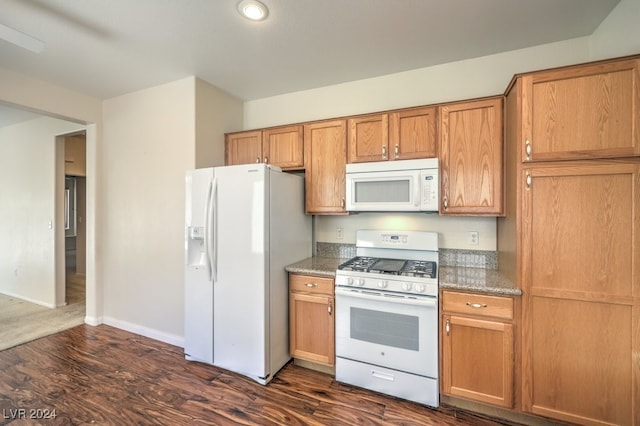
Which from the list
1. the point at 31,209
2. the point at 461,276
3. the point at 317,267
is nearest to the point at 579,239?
the point at 461,276

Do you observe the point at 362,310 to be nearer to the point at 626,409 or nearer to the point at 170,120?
the point at 626,409

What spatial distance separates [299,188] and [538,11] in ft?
7.02

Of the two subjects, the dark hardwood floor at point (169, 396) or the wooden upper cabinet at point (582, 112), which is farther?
the dark hardwood floor at point (169, 396)

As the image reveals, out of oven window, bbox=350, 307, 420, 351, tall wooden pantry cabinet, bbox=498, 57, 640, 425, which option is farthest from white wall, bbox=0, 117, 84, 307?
tall wooden pantry cabinet, bbox=498, 57, 640, 425

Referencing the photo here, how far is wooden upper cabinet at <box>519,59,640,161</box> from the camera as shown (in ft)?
5.12

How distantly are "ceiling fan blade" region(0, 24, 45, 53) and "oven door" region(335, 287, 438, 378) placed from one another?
269 cm

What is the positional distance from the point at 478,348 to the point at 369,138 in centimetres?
178

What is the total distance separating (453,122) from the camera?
222 cm

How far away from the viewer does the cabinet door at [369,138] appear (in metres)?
2.44

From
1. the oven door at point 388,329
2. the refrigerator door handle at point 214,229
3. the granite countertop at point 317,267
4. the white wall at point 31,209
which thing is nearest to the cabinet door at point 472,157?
the oven door at point 388,329

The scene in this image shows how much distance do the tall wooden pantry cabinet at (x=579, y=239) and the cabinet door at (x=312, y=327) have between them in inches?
51.9

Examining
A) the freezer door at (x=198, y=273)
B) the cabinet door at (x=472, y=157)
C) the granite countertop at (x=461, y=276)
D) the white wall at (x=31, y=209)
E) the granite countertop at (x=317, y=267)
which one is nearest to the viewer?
the granite countertop at (x=461, y=276)

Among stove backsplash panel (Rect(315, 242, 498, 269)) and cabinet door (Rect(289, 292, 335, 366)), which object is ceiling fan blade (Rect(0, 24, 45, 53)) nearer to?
cabinet door (Rect(289, 292, 335, 366))

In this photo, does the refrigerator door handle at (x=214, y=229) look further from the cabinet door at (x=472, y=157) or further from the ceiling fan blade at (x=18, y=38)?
the cabinet door at (x=472, y=157)
